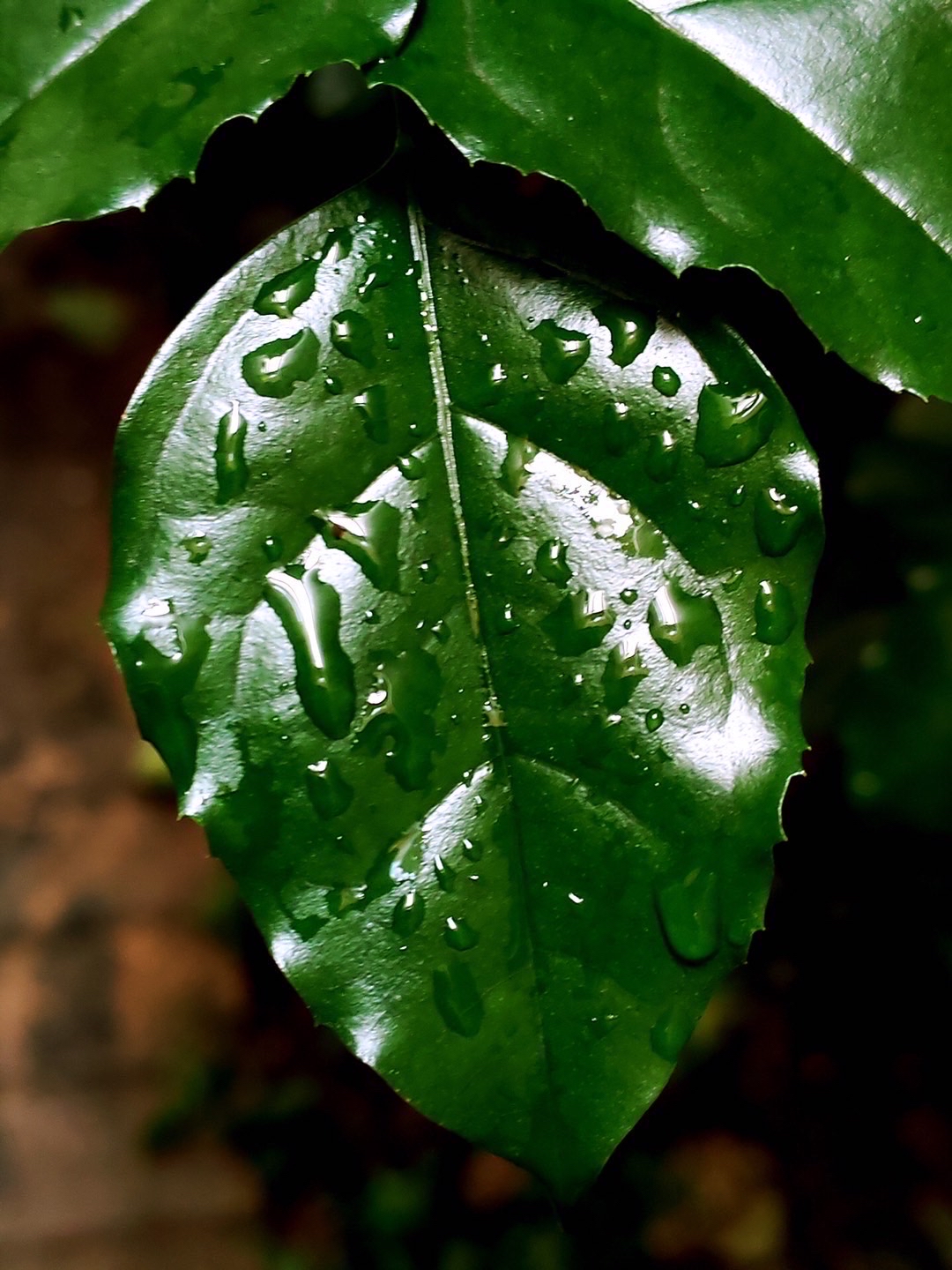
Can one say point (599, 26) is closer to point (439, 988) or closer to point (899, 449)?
point (439, 988)

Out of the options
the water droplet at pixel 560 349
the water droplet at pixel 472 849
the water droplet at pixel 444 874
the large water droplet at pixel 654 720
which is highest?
the water droplet at pixel 560 349

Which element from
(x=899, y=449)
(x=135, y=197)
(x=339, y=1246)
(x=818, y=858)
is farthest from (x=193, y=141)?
(x=339, y=1246)

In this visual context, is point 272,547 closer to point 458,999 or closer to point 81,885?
point 458,999

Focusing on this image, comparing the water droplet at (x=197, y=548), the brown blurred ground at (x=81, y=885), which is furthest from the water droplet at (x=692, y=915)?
the brown blurred ground at (x=81, y=885)

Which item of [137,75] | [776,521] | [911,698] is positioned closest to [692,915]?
[776,521]

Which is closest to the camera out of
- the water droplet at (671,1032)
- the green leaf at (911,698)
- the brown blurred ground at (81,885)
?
the water droplet at (671,1032)

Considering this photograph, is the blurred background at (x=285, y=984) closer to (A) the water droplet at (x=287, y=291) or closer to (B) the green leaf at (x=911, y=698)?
(B) the green leaf at (x=911, y=698)

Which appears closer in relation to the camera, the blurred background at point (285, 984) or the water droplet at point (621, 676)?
the water droplet at point (621, 676)

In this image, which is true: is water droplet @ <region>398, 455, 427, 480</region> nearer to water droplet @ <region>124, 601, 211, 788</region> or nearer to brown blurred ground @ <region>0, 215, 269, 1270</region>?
water droplet @ <region>124, 601, 211, 788</region>
